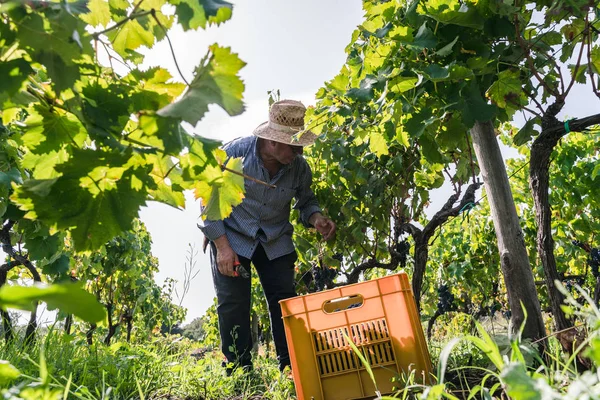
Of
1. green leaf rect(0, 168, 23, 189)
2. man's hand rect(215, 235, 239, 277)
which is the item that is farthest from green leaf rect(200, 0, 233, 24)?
man's hand rect(215, 235, 239, 277)

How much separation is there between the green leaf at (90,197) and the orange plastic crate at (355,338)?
1.35m

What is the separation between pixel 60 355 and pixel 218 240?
1.05 meters

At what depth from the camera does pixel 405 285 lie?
211 centimetres

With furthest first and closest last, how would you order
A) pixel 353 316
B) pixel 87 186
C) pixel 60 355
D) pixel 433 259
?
pixel 433 259 → pixel 60 355 → pixel 353 316 → pixel 87 186

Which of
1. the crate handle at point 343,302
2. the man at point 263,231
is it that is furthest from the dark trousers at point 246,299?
the crate handle at point 343,302

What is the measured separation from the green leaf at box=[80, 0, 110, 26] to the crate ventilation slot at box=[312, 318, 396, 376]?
1418 millimetres

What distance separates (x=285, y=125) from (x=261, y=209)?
1.87 ft

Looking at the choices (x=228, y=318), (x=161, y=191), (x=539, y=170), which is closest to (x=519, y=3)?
(x=539, y=170)

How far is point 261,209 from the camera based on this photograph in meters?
3.44

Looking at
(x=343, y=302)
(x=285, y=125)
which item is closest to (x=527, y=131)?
(x=343, y=302)

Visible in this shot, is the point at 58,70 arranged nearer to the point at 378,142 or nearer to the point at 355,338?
the point at 355,338

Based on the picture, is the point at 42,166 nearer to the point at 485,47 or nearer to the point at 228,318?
the point at 485,47

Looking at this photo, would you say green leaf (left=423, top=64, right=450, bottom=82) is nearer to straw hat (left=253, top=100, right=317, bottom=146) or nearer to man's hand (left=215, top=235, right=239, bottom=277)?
straw hat (left=253, top=100, right=317, bottom=146)

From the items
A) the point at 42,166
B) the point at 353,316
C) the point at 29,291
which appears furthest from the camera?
the point at 353,316
